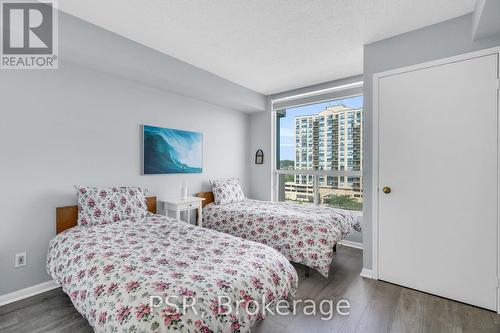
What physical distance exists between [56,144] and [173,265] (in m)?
1.87

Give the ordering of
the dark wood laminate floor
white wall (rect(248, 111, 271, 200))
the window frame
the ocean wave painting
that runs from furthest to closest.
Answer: white wall (rect(248, 111, 271, 200)), the window frame, the ocean wave painting, the dark wood laminate floor

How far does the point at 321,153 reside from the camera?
163 inches

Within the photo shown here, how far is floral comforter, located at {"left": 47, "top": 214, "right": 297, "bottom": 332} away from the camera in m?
1.18

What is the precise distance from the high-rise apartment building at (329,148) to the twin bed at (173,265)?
41.8 inches

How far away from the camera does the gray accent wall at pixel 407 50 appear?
2.18m

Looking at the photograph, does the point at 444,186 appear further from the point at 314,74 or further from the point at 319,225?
the point at 314,74

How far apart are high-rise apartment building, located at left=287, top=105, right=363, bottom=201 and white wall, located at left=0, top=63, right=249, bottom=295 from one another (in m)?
2.32

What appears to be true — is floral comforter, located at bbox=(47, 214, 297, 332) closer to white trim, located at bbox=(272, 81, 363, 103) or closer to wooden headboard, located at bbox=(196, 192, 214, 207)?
wooden headboard, located at bbox=(196, 192, 214, 207)

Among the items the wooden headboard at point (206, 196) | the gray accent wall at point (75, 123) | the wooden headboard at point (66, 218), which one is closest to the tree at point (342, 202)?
the wooden headboard at point (206, 196)

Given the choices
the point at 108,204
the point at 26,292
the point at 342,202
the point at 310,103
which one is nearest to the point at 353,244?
the point at 342,202

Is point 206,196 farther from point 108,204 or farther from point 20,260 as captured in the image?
point 20,260

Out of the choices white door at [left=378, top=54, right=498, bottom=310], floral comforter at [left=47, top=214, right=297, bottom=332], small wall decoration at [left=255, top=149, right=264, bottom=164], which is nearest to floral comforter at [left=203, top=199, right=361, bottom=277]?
white door at [left=378, top=54, right=498, bottom=310]

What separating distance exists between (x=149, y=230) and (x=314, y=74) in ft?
9.86

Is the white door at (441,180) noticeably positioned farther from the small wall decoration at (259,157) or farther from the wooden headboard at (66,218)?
the wooden headboard at (66,218)
